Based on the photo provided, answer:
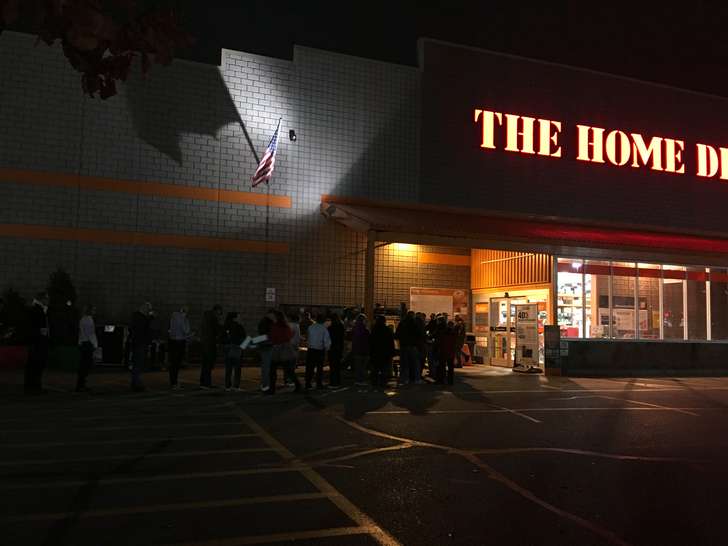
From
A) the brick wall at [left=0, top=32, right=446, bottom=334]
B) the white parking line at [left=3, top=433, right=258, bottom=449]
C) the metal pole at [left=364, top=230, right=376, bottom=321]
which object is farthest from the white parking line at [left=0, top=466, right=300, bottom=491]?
the brick wall at [left=0, top=32, right=446, bottom=334]

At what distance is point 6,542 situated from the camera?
4.37m

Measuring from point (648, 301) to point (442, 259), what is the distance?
267 inches

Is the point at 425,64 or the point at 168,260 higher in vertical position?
the point at 425,64

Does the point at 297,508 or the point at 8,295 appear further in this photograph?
the point at 8,295

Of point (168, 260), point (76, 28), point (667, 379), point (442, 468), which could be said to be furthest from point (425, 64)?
point (76, 28)

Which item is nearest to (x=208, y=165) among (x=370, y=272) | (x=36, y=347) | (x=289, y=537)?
(x=370, y=272)

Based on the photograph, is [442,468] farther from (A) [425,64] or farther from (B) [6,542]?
(A) [425,64]

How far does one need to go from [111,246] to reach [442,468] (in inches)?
532

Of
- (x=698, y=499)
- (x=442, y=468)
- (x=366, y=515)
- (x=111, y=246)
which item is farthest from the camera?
(x=111, y=246)

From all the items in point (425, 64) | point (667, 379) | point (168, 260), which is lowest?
point (667, 379)

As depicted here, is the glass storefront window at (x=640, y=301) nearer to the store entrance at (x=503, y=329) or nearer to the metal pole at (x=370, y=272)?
the store entrance at (x=503, y=329)

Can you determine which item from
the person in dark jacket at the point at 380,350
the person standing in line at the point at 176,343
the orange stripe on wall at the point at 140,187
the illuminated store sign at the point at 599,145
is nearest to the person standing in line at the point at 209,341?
the person standing in line at the point at 176,343

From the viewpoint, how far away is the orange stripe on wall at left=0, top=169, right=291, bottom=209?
660 inches

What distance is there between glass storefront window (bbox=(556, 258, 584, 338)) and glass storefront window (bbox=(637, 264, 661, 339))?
2244 mm
